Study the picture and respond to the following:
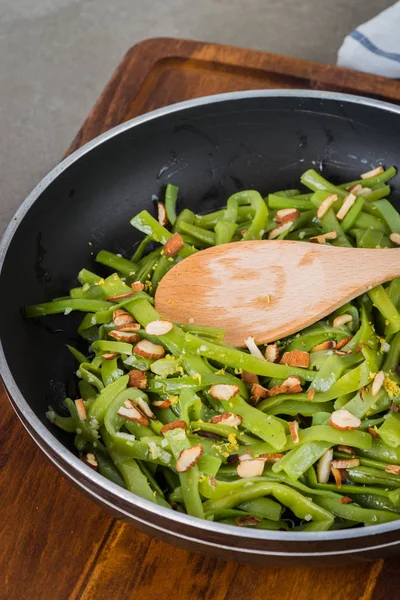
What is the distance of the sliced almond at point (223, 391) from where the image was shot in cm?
174

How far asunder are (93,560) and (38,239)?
86cm

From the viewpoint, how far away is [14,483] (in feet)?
5.70

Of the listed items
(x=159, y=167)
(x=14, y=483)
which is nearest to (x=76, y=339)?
(x=14, y=483)

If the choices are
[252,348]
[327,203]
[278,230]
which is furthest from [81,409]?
[327,203]

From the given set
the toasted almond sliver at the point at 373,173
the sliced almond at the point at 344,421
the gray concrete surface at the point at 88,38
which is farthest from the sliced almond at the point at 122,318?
the gray concrete surface at the point at 88,38

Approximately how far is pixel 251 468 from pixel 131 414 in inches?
12.2

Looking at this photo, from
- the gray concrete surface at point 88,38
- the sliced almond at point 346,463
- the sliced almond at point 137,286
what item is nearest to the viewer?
the sliced almond at point 346,463

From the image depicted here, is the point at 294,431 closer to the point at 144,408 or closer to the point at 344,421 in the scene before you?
the point at 344,421

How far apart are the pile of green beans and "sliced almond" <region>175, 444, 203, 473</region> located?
0.02 m

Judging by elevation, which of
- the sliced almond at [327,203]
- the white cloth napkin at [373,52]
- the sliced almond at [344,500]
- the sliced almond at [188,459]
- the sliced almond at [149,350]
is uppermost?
the white cloth napkin at [373,52]

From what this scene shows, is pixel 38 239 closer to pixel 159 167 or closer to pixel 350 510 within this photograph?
pixel 159 167

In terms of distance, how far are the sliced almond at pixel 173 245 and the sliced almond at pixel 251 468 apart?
2.31 feet

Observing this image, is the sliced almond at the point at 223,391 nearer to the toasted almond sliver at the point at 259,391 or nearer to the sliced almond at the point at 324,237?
the toasted almond sliver at the point at 259,391

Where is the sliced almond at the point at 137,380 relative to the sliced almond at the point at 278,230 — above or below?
below
